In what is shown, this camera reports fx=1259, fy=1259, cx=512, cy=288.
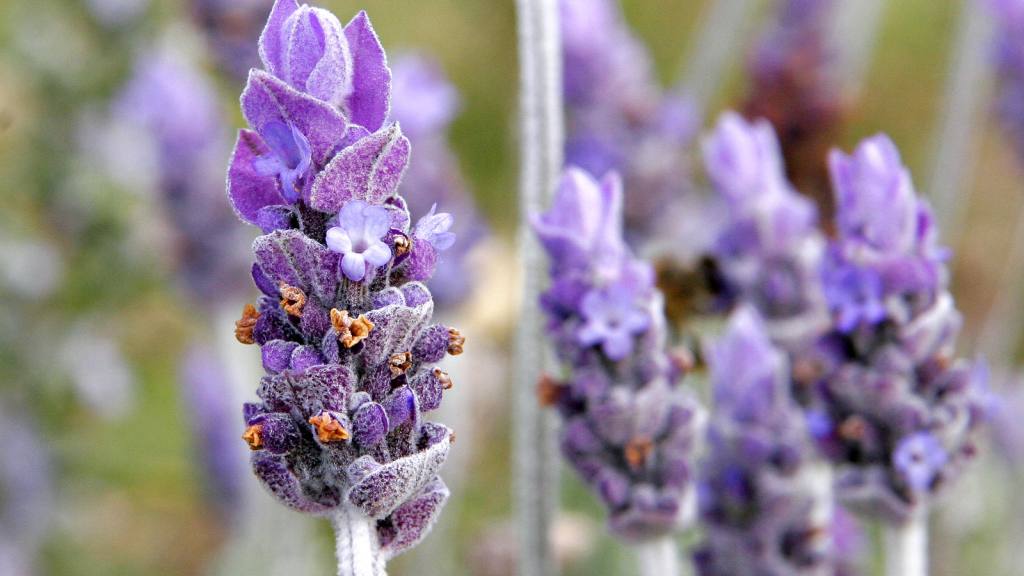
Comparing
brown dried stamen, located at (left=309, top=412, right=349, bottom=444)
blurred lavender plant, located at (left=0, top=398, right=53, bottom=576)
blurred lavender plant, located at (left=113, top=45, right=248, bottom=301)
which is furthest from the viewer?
blurred lavender plant, located at (left=0, top=398, right=53, bottom=576)

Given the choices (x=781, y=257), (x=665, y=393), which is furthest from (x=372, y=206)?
(x=781, y=257)

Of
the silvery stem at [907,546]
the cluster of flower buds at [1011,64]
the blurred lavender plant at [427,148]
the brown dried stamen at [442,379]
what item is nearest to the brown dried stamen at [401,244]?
the brown dried stamen at [442,379]

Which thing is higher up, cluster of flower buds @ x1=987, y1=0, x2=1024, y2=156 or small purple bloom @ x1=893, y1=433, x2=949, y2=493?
cluster of flower buds @ x1=987, y1=0, x2=1024, y2=156

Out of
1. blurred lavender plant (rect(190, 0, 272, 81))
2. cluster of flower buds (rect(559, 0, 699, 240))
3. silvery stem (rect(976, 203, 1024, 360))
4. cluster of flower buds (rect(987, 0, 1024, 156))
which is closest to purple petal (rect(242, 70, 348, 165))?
blurred lavender plant (rect(190, 0, 272, 81))

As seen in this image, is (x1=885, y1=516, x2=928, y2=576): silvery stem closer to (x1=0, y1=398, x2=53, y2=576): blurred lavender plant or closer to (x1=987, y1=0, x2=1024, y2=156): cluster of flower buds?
(x1=987, y1=0, x2=1024, y2=156): cluster of flower buds

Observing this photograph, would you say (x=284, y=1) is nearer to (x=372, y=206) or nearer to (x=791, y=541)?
(x=372, y=206)

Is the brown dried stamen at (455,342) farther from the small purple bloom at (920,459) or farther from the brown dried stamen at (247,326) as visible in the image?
the small purple bloom at (920,459)
